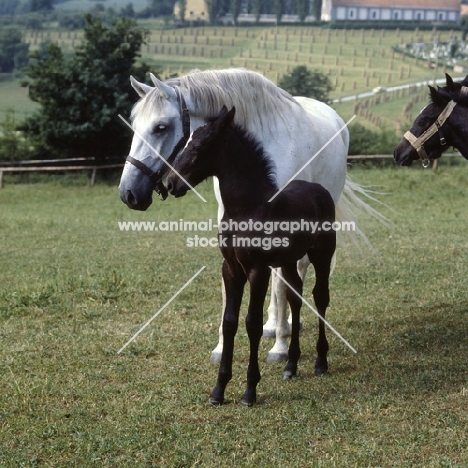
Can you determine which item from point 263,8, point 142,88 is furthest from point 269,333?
point 263,8

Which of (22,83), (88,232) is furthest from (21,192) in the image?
(88,232)

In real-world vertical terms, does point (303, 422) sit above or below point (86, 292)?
above

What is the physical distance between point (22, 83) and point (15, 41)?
22.6m

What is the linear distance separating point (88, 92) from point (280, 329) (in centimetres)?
2035

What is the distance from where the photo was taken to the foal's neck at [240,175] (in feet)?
16.4

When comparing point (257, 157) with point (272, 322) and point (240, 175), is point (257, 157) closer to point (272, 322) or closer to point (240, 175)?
point (240, 175)

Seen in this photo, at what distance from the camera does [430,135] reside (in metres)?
6.28

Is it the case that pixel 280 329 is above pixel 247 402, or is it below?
below

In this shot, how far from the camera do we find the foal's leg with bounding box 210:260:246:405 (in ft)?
17.2

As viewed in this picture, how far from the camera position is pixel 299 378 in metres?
5.80

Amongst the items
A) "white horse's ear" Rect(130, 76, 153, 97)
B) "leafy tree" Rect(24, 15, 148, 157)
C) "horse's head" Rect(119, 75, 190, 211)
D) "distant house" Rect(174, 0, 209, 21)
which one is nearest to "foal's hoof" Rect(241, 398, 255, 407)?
"horse's head" Rect(119, 75, 190, 211)

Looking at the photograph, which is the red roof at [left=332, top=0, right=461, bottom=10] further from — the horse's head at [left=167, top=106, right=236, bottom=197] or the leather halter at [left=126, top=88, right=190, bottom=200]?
the horse's head at [left=167, top=106, right=236, bottom=197]

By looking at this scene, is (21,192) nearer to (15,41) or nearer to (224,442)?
(224,442)

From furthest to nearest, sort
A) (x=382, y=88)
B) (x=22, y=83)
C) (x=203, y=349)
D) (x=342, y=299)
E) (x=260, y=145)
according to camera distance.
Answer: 1. (x=382, y=88)
2. (x=22, y=83)
3. (x=342, y=299)
4. (x=203, y=349)
5. (x=260, y=145)
